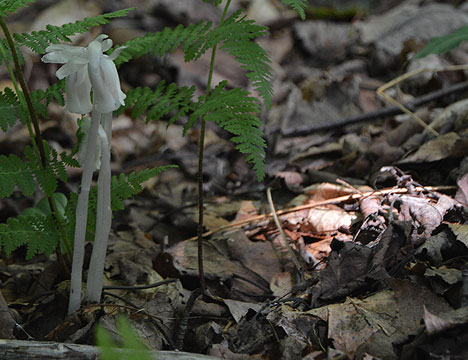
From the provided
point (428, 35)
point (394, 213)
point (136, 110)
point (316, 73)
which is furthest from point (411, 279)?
point (428, 35)

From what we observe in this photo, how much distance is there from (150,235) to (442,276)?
172 centimetres

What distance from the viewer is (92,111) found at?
68.6 inches

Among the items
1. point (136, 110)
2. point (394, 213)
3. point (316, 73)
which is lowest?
point (316, 73)

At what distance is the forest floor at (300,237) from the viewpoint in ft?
5.88

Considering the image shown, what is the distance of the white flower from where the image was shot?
5.31ft

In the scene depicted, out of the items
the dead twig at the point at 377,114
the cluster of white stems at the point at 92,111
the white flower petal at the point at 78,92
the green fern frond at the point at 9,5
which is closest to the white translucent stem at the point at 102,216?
the cluster of white stems at the point at 92,111

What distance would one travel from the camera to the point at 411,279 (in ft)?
6.08

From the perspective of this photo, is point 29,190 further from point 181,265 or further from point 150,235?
point 150,235

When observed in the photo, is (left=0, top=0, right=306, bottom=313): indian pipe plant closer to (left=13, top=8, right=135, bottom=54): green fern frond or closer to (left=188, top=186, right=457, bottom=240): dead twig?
(left=13, top=8, right=135, bottom=54): green fern frond

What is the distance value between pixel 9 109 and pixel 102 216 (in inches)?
23.4

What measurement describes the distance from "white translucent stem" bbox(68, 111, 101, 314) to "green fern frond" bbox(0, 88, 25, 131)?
38 centimetres

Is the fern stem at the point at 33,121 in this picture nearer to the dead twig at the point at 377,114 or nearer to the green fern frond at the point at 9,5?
the green fern frond at the point at 9,5

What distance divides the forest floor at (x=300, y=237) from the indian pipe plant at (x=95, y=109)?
25cm

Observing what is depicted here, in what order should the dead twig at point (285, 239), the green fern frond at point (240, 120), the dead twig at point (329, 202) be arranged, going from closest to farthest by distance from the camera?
the green fern frond at point (240, 120), the dead twig at point (285, 239), the dead twig at point (329, 202)
